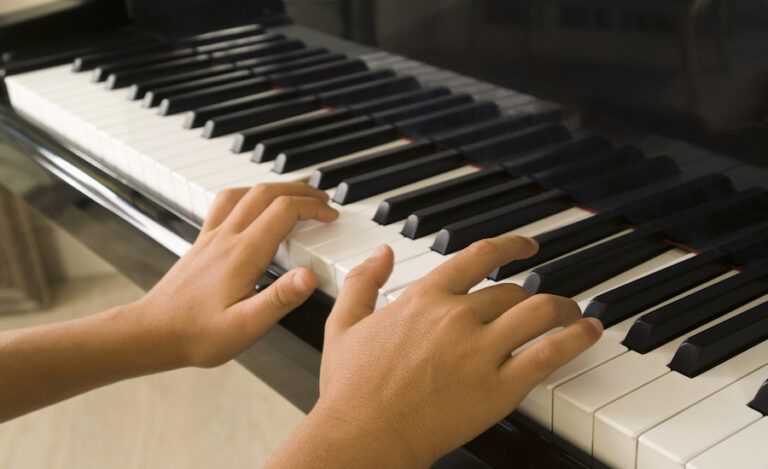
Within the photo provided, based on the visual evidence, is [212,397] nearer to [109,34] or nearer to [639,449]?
[109,34]

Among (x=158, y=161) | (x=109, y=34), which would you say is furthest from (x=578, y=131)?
(x=109, y=34)

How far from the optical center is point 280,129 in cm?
143

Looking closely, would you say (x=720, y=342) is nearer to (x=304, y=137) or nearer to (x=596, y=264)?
(x=596, y=264)

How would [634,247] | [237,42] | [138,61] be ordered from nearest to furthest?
[634,247], [237,42], [138,61]

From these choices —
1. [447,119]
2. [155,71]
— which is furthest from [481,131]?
[155,71]

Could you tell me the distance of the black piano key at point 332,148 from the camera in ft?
4.30

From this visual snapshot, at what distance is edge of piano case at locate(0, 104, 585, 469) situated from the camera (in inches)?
31.5

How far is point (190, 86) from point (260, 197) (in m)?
0.58

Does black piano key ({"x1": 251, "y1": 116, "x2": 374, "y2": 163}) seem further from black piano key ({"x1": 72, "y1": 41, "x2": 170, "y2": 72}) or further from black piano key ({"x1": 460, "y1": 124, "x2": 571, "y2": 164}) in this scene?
black piano key ({"x1": 72, "y1": 41, "x2": 170, "y2": 72})

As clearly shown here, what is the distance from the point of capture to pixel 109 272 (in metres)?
2.96

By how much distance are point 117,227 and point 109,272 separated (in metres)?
1.64

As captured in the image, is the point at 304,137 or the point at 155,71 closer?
the point at 304,137

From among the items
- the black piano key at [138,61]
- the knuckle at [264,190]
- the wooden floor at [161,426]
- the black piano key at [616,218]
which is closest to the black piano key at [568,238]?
the black piano key at [616,218]

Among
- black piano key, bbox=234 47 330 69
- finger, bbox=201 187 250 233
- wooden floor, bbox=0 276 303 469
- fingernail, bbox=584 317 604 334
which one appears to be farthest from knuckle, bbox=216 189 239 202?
wooden floor, bbox=0 276 303 469
